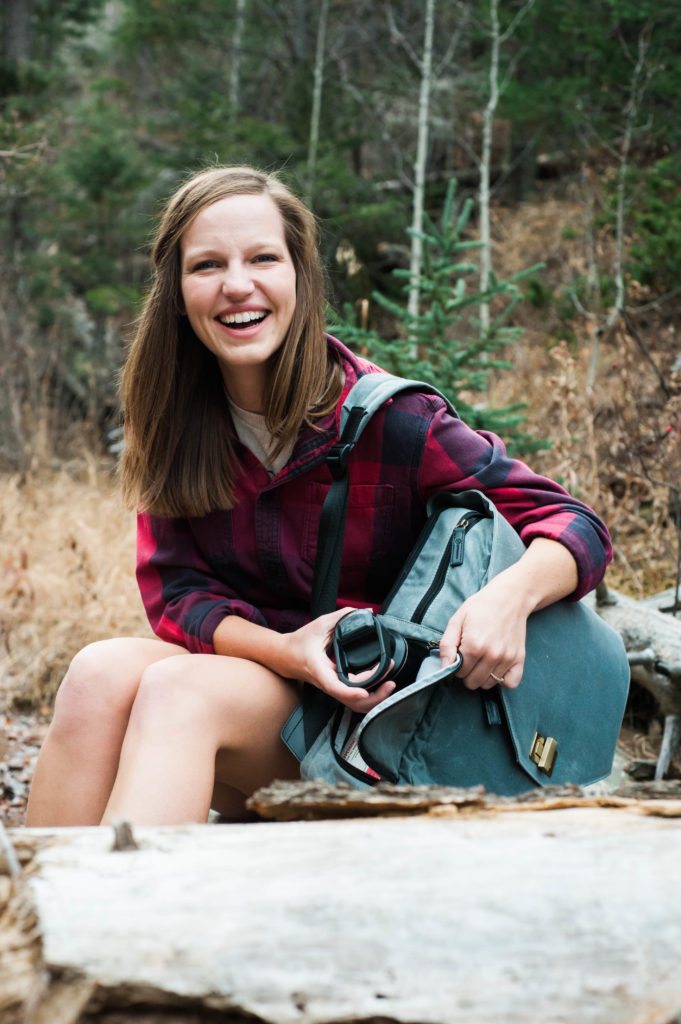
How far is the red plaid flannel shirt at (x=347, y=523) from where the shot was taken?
2008 mm

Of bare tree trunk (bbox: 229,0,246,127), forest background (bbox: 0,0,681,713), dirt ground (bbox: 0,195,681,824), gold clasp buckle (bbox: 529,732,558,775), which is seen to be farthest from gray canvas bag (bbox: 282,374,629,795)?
bare tree trunk (bbox: 229,0,246,127)

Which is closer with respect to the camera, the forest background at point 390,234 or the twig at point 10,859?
the twig at point 10,859

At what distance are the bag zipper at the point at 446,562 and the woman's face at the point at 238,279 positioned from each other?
555mm

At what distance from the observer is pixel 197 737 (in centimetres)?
177

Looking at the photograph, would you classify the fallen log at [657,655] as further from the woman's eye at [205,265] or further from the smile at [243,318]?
the woman's eye at [205,265]

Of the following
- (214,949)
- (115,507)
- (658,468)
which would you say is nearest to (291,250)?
(214,949)

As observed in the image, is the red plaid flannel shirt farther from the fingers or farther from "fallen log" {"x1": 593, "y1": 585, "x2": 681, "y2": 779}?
"fallen log" {"x1": 593, "y1": 585, "x2": 681, "y2": 779}

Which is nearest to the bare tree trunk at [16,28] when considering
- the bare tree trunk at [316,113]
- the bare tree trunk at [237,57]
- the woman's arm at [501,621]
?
the bare tree trunk at [237,57]

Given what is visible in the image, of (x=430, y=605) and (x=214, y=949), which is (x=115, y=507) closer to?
(x=430, y=605)

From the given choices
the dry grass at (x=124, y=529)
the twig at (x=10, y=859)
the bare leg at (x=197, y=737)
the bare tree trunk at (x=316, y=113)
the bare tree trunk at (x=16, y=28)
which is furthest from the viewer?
the bare tree trunk at (x=16, y=28)

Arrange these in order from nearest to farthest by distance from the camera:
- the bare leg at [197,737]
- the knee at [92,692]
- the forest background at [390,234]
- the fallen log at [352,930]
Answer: the fallen log at [352,930], the bare leg at [197,737], the knee at [92,692], the forest background at [390,234]

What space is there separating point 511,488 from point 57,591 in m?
3.27

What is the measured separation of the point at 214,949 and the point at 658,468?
4039mm

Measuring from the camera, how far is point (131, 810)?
5.45 feet
